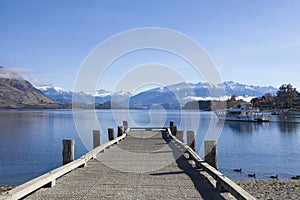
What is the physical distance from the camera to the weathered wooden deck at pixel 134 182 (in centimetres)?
866

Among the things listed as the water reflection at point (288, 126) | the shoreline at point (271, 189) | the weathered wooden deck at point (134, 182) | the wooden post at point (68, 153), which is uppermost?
the wooden post at point (68, 153)

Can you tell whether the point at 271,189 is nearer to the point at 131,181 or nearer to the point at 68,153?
the point at 131,181

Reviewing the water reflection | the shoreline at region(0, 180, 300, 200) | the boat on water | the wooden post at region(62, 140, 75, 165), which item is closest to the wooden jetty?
the wooden post at region(62, 140, 75, 165)

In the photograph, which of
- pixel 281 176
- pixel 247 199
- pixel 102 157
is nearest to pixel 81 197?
pixel 247 199

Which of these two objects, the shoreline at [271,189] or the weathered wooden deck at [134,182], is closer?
the weathered wooden deck at [134,182]

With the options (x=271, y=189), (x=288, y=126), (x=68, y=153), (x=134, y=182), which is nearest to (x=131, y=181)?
(x=134, y=182)

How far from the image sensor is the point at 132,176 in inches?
443

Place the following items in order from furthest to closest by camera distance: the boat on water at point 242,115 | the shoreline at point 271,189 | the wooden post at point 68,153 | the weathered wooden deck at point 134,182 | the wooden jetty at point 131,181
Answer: the boat on water at point 242,115 < the shoreline at point 271,189 < the wooden post at point 68,153 < the weathered wooden deck at point 134,182 < the wooden jetty at point 131,181

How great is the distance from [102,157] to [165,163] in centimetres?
344

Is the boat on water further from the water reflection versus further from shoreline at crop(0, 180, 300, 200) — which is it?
shoreline at crop(0, 180, 300, 200)

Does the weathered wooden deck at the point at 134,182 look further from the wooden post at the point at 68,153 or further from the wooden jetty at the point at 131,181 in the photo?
the wooden post at the point at 68,153

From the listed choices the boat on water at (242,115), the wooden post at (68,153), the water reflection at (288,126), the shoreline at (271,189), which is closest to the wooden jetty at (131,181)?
the wooden post at (68,153)

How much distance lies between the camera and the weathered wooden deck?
8664 millimetres

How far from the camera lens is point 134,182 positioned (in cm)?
1027
